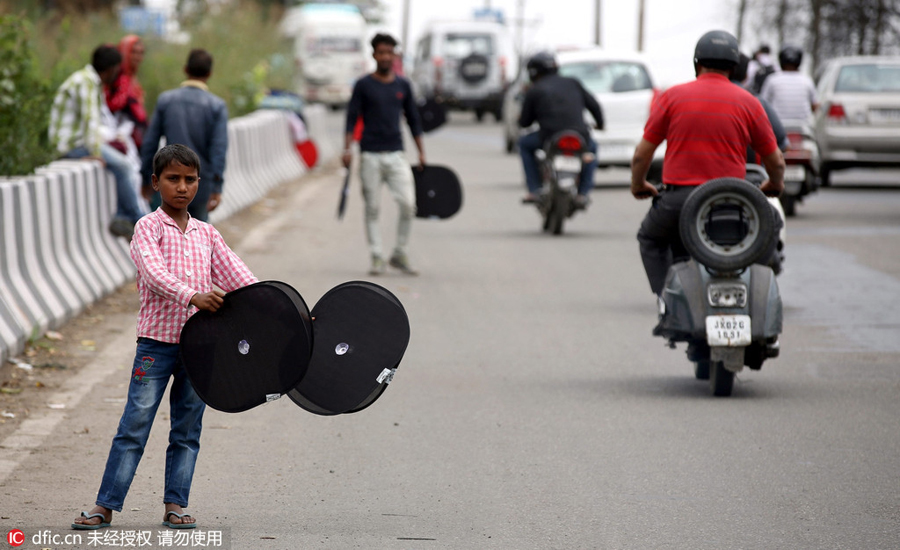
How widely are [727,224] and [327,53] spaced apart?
A: 148ft

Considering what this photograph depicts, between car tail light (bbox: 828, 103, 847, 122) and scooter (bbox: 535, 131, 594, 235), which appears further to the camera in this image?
car tail light (bbox: 828, 103, 847, 122)

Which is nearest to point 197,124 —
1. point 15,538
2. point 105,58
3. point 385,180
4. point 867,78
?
point 105,58

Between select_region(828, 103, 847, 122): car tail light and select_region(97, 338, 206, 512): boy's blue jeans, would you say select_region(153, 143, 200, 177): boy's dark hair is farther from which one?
select_region(828, 103, 847, 122): car tail light

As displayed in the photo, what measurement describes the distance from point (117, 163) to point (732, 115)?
19.0ft

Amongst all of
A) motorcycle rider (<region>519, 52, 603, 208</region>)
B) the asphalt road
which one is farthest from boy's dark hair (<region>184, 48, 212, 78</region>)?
motorcycle rider (<region>519, 52, 603, 208</region>)

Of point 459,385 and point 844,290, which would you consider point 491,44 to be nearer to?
point 844,290

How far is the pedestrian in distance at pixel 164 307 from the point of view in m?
5.07

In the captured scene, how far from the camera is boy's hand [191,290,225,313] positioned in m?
4.87

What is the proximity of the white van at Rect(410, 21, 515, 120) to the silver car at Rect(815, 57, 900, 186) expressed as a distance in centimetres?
2221

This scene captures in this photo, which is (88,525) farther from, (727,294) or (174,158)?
(727,294)

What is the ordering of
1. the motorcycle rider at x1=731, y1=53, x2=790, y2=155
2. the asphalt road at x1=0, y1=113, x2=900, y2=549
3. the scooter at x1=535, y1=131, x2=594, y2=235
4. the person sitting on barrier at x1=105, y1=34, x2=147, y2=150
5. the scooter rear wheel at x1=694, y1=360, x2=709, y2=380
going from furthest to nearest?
the scooter at x1=535, y1=131, x2=594, y2=235 → the person sitting on barrier at x1=105, y1=34, x2=147, y2=150 → the motorcycle rider at x1=731, y1=53, x2=790, y2=155 → the scooter rear wheel at x1=694, y1=360, x2=709, y2=380 → the asphalt road at x1=0, y1=113, x2=900, y2=549

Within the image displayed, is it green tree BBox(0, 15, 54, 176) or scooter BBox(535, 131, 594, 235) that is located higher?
green tree BBox(0, 15, 54, 176)

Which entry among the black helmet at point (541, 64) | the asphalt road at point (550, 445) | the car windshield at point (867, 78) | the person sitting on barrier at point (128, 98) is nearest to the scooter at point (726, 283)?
the asphalt road at point (550, 445)

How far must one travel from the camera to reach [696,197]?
7.46m
